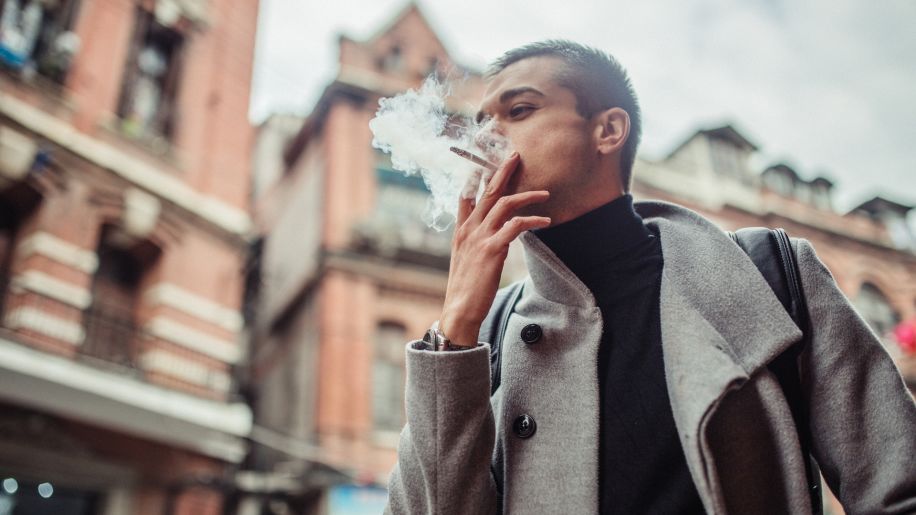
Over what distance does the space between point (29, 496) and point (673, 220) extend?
1099 centimetres

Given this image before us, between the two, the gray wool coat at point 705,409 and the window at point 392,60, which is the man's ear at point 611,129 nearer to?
the gray wool coat at point 705,409

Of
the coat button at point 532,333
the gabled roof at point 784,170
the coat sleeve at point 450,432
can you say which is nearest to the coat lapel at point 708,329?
the coat button at point 532,333

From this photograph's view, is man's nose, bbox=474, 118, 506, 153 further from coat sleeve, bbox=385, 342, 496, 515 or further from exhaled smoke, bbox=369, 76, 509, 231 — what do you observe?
coat sleeve, bbox=385, 342, 496, 515

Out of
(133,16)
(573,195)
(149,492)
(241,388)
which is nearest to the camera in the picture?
(573,195)

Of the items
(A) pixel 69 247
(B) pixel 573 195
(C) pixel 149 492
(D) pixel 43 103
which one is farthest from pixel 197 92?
(B) pixel 573 195

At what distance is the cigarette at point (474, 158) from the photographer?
5.29ft

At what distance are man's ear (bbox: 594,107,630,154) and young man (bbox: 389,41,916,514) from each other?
57mm

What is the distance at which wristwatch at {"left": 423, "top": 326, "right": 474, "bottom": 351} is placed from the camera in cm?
142

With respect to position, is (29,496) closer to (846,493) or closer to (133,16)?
(133,16)

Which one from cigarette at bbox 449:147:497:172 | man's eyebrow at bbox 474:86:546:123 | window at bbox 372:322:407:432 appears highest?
window at bbox 372:322:407:432

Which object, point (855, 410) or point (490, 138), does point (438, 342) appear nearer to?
point (490, 138)

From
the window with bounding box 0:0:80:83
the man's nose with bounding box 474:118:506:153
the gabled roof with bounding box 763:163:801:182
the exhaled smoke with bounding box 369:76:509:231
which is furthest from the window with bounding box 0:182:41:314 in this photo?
the gabled roof with bounding box 763:163:801:182

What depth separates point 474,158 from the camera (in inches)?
64.5

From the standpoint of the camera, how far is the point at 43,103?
10.1m
